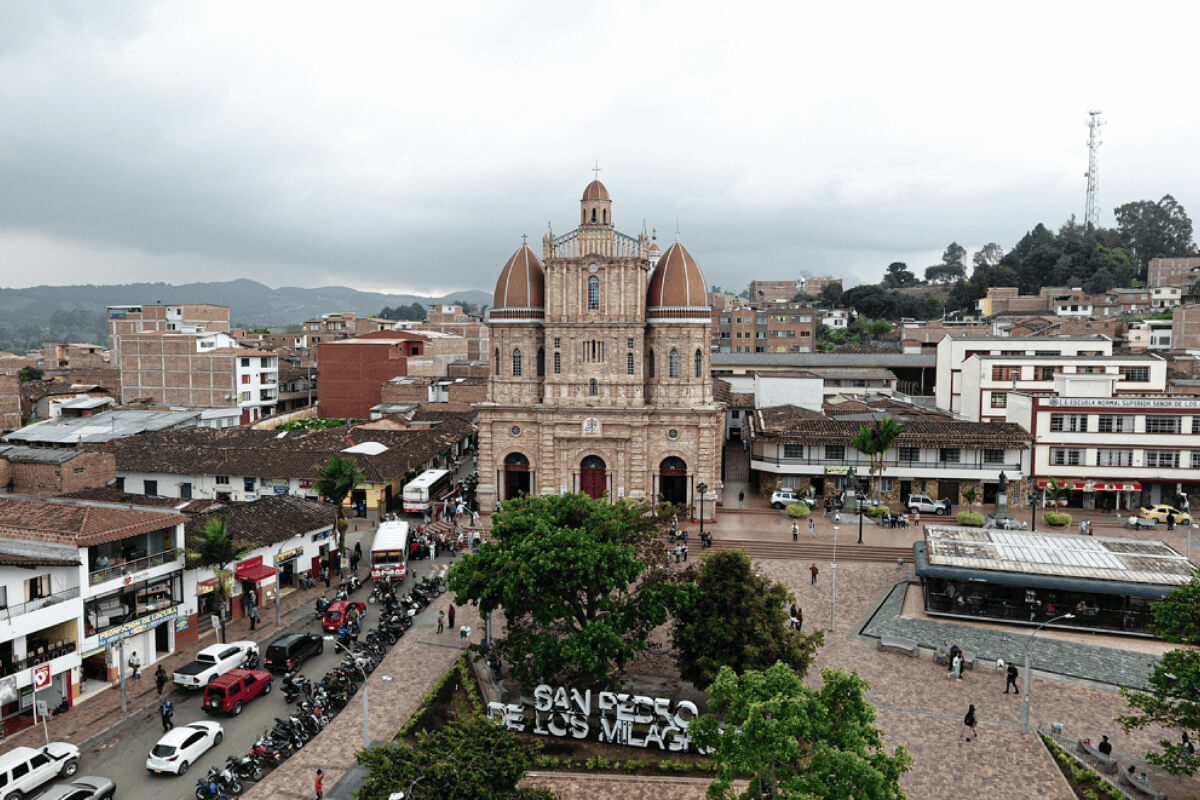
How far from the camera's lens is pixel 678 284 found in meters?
56.3

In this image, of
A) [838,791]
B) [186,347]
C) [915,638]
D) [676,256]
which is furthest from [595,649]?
[186,347]

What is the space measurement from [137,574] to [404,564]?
13.3 m

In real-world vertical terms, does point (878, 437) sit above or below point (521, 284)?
below

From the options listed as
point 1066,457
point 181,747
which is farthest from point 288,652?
point 1066,457

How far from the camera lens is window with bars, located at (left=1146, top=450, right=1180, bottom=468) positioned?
183 ft

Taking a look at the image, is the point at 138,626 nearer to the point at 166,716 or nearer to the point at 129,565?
the point at 129,565

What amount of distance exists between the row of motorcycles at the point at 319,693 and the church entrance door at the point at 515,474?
53.0 ft

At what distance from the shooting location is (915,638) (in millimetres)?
34938

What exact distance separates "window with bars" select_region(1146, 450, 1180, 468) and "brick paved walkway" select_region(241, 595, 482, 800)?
47350mm

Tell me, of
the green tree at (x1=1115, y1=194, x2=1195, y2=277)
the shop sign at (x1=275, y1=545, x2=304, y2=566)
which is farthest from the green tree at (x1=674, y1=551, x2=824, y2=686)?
the green tree at (x1=1115, y1=194, x2=1195, y2=277)

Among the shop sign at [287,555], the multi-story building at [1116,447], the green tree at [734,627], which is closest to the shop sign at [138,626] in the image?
the shop sign at [287,555]

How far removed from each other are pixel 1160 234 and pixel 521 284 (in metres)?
165

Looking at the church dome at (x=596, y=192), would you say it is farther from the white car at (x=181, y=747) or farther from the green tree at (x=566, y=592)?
the white car at (x=181, y=747)

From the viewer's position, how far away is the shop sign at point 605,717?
2644 cm
